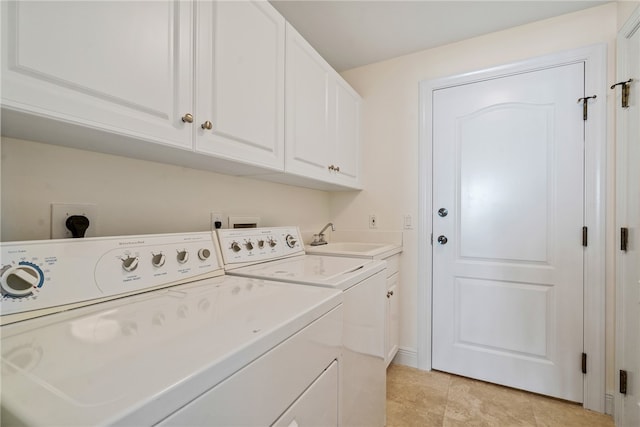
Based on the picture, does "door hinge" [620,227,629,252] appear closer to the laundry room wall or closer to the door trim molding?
the door trim molding

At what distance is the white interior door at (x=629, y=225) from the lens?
1383 millimetres

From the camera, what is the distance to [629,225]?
4.78 feet

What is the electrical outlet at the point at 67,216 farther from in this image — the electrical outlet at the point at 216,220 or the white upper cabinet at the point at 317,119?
the white upper cabinet at the point at 317,119

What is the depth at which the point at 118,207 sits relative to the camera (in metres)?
1.04

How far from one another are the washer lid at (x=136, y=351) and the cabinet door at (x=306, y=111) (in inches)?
33.6

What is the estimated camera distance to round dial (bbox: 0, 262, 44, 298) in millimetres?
646

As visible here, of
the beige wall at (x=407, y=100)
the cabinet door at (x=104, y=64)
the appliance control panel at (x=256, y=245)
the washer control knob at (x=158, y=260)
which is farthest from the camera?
the beige wall at (x=407, y=100)

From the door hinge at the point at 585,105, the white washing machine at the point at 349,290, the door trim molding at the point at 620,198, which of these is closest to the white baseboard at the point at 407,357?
the white washing machine at the point at 349,290

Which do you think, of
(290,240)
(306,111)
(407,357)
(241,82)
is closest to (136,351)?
(241,82)

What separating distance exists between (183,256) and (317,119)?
3.68 ft

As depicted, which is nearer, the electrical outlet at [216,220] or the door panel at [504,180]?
the electrical outlet at [216,220]

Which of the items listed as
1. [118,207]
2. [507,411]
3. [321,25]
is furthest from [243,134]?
[507,411]

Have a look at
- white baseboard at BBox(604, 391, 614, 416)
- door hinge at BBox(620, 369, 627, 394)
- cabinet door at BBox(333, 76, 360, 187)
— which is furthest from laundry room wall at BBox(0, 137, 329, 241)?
white baseboard at BBox(604, 391, 614, 416)

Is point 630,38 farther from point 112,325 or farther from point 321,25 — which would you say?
point 112,325
